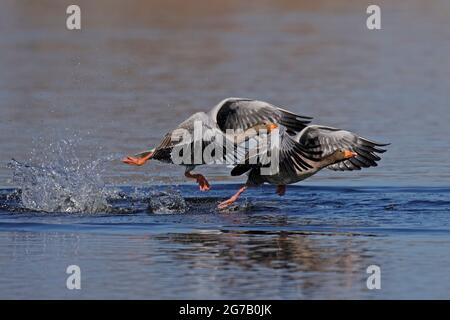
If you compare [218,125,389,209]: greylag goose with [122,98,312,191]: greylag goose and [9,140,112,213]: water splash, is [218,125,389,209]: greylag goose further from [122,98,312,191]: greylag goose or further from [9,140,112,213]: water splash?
[9,140,112,213]: water splash

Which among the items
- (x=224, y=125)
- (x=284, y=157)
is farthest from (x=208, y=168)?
(x=284, y=157)

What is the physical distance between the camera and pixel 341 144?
653 inches

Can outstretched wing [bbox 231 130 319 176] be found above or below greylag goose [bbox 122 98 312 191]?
below

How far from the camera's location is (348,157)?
51.3ft

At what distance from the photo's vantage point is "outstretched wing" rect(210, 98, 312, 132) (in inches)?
651

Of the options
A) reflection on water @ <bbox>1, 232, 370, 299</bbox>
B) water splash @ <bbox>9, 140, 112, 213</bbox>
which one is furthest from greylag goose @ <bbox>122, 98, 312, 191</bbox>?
reflection on water @ <bbox>1, 232, 370, 299</bbox>

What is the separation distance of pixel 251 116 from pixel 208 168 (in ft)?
6.58

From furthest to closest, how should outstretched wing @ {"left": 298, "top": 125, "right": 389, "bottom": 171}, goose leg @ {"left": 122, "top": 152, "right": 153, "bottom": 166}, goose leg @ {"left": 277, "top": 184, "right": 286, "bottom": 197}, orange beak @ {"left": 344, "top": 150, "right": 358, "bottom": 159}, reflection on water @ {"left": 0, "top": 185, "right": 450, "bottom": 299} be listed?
outstretched wing @ {"left": 298, "top": 125, "right": 389, "bottom": 171} < goose leg @ {"left": 277, "top": 184, "right": 286, "bottom": 197} < goose leg @ {"left": 122, "top": 152, "right": 153, "bottom": 166} < orange beak @ {"left": 344, "top": 150, "right": 358, "bottom": 159} < reflection on water @ {"left": 0, "top": 185, "right": 450, "bottom": 299}

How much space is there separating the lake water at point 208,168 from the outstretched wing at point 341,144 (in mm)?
336

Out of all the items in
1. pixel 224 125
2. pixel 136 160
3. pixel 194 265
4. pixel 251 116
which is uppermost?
pixel 251 116

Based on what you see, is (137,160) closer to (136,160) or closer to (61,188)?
(136,160)

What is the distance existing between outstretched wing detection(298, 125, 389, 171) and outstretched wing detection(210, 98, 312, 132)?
0.31m

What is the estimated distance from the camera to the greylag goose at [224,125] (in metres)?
15.4

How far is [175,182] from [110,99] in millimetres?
6374
